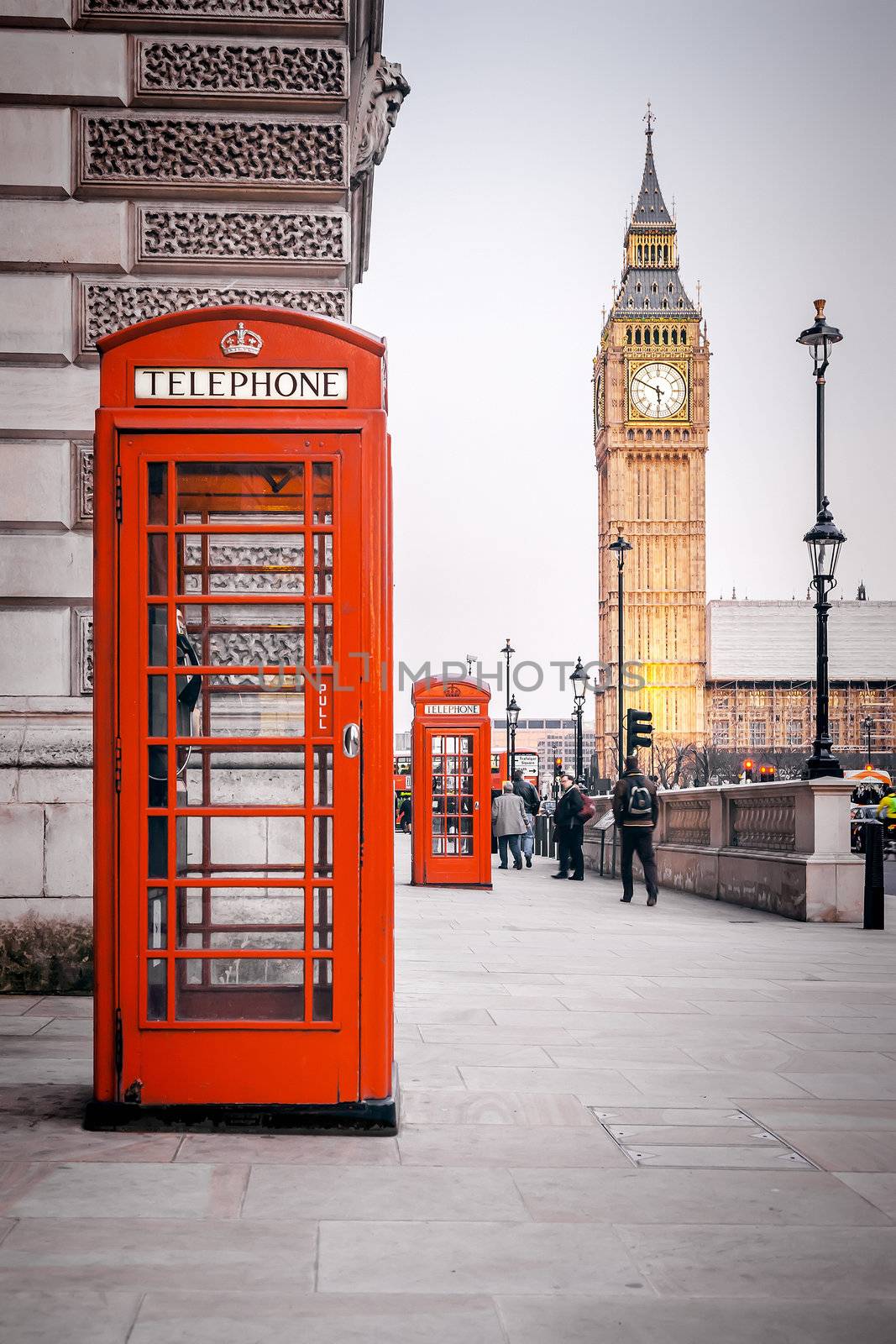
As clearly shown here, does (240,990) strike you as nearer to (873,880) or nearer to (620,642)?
(873,880)

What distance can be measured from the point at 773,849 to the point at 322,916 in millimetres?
10490

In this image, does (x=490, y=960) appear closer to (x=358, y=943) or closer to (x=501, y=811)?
(x=358, y=943)

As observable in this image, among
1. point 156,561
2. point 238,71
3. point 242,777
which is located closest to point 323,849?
point 242,777

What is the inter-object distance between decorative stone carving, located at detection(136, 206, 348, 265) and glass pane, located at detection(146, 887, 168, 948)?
4372 mm

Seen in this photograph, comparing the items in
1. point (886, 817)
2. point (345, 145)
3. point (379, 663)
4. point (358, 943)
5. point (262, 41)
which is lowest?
point (886, 817)

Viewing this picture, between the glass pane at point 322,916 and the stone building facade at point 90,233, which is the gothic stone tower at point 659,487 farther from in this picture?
the glass pane at point 322,916

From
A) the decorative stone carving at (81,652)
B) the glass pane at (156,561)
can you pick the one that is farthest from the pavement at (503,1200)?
the glass pane at (156,561)

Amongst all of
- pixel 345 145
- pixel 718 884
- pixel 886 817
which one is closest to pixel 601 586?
pixel 886 817

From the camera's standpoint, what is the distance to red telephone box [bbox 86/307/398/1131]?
4.51 meters

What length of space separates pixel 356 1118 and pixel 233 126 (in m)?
5.75

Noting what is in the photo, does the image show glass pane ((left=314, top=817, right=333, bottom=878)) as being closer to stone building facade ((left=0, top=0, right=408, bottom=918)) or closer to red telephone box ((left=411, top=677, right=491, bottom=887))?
stone building facade ((left=0, top=0, right=408, bottom=918))

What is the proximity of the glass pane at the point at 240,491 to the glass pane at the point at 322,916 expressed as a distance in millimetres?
1313

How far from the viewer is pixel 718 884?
620 inches

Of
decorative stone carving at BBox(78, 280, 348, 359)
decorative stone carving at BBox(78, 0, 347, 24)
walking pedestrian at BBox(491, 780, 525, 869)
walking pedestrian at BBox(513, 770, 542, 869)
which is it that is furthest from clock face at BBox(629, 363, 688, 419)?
decorative stone carving at BBox(78, 280, 348, 359)
